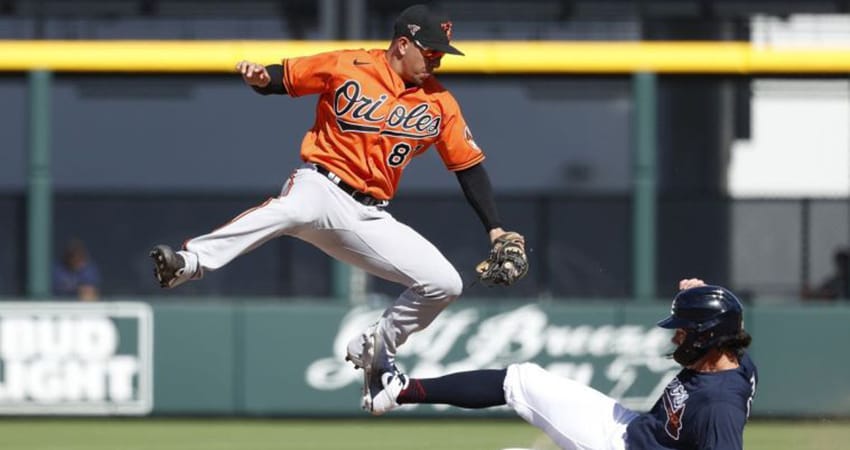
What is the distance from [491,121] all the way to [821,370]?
4.61m

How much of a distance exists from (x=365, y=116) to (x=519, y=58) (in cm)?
545

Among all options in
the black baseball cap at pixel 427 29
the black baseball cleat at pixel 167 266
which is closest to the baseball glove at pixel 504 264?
the black baseball cap at pixel 427 29

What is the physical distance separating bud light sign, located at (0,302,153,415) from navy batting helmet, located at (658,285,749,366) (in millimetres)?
6336

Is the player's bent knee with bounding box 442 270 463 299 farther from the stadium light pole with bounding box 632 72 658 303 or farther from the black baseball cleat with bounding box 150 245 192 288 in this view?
the stadium light pole with bounding box 632 72 658 303

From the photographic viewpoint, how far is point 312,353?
459 inches

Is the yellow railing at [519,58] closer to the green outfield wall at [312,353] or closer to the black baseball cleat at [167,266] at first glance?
the green outfield wall at [312,353]

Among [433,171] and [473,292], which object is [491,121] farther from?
[473,292]

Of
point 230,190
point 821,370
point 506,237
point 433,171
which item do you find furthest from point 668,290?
point 506,237

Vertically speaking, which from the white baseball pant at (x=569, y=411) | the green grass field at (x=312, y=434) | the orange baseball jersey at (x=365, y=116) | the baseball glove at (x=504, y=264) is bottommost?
the green grass field at (x=312, y=434)

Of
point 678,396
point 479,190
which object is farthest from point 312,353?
point 678,396

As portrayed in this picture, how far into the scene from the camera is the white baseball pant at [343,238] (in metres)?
6.59

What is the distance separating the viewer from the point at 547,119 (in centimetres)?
1566

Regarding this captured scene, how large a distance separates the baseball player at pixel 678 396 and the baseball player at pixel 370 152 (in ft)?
1.60

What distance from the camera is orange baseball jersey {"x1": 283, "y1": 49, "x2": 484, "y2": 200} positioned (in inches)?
265
